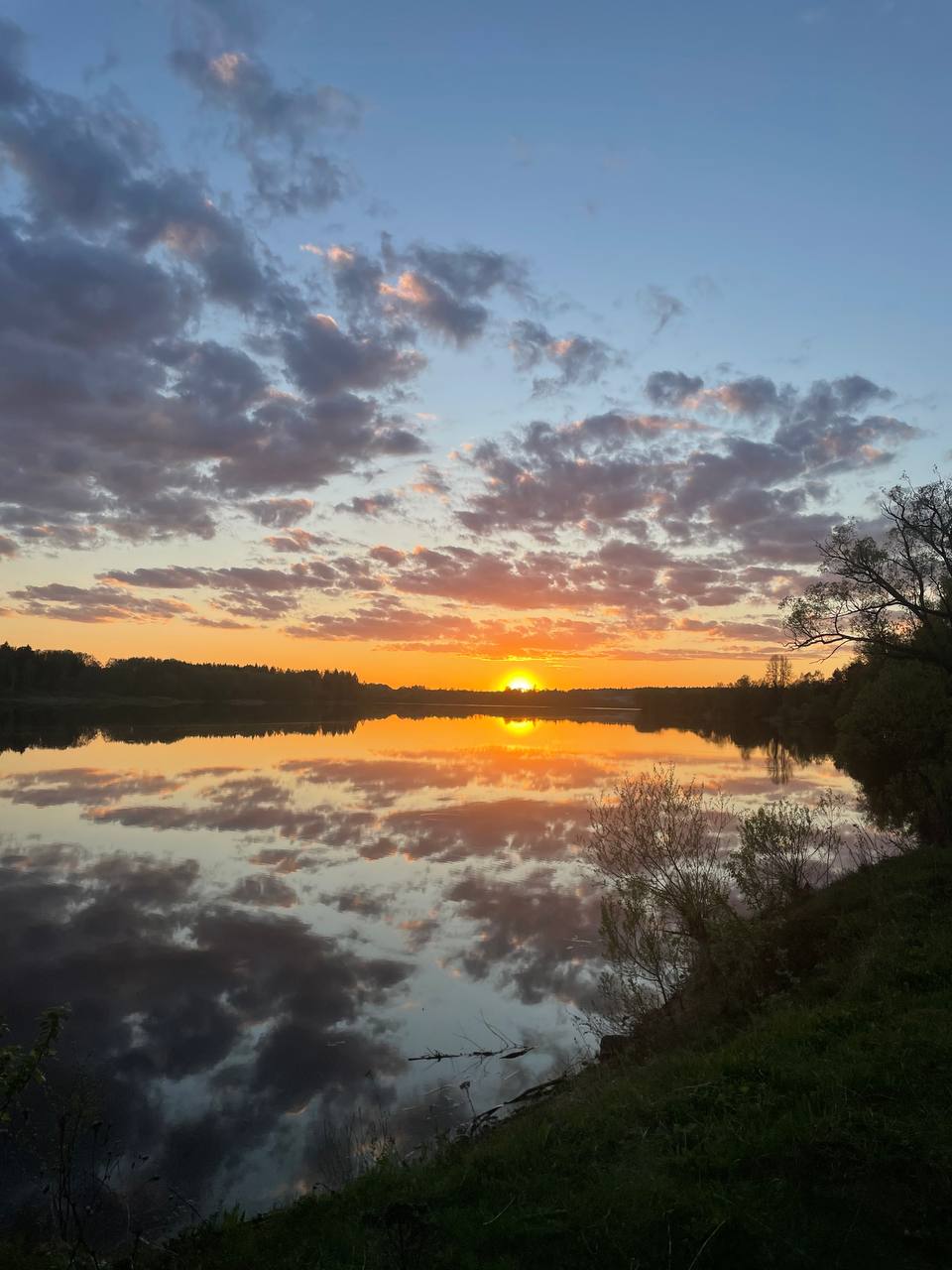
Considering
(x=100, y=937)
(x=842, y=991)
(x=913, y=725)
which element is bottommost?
(x=100, y=937)

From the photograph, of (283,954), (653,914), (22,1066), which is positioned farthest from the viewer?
(283,954)

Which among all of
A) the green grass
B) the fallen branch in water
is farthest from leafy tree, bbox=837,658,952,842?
the green grass

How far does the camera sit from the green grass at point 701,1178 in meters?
5.95

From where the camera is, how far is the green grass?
5945 mm

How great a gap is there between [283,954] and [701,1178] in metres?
13.2

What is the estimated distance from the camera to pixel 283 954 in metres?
18.0

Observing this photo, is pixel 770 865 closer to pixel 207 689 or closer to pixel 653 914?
pixel 653 914

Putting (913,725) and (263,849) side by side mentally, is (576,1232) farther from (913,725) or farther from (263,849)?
(913,725)

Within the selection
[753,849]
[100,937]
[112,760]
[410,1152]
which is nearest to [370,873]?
[100,937]

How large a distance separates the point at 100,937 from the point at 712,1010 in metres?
14.0

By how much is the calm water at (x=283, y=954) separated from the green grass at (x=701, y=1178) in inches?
98.8

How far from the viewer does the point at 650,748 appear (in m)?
83.4

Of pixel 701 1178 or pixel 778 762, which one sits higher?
pixel 701 1178

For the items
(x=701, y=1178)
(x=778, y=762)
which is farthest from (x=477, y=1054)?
(x=778, y=762)
